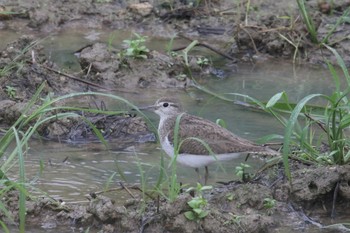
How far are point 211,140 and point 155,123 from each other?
1937 millimetres

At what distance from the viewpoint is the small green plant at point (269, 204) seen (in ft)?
26.9

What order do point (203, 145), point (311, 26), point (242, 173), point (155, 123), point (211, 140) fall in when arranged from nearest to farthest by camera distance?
point (242, 173) → point (203, 145) → point (211, 140) → point (155, 123) → point (311, 26)

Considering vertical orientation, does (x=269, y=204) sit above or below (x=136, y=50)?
above

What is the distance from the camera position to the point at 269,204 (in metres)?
8.19

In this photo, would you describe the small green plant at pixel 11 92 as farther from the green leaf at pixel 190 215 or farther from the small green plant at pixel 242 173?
the green leaf at pixel 190 215

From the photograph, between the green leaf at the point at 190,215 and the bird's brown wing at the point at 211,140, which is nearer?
the green leaf at the point at 190,215

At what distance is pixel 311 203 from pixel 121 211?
1720 mm

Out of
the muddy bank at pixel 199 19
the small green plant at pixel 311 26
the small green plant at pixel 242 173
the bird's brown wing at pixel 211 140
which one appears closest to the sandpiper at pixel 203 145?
the bird's brown wing at pixel 211 140

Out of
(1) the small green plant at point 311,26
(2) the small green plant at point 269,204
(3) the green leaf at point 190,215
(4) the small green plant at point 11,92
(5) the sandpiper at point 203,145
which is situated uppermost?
(3) the green leaf at point 190,215

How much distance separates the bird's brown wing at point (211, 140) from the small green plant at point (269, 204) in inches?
25.8

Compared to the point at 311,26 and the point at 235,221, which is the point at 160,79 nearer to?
the point at 311,26

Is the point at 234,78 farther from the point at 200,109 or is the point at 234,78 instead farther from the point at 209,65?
the point at 200,109

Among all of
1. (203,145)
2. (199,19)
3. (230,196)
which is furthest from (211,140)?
(199,19)

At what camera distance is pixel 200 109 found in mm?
11438
